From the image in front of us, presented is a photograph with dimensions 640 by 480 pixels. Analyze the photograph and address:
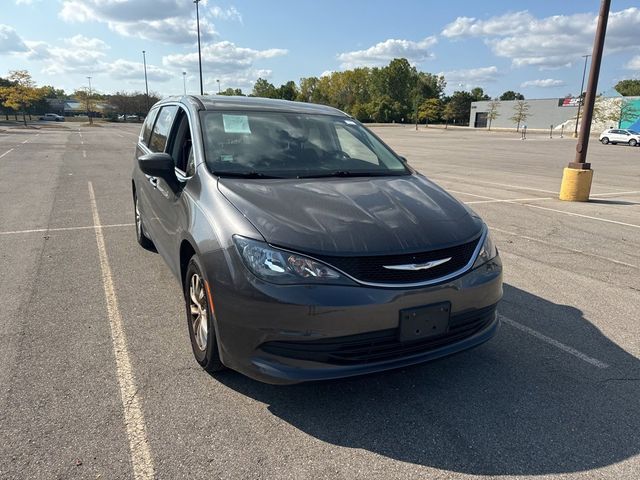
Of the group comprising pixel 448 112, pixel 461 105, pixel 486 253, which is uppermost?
pixel 461 105

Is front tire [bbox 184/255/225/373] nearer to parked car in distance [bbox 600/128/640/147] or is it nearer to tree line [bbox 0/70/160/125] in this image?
parked car in distance [bbox 600/128/640/147]

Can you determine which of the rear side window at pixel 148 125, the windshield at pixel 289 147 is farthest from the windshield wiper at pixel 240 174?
the rear side window at pixel 148 125

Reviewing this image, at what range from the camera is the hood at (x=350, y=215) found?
259 centimetres

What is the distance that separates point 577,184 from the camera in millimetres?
10359

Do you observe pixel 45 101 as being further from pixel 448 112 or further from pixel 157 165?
pixel 157 165

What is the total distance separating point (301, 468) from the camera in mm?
2340

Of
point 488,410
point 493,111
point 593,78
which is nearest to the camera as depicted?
point 488,410

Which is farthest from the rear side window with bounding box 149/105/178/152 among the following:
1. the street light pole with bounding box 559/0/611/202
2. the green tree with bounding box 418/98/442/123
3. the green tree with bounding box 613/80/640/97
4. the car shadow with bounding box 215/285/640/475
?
the green tree with bounding box 613/80/640/97

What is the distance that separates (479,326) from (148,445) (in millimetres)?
2012

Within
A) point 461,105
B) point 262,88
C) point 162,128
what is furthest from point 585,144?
point 262,88

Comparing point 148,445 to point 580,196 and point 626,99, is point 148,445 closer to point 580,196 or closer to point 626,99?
point 580,196

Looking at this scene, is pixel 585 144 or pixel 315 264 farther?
pixel 585 144

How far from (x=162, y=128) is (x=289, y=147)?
169cm

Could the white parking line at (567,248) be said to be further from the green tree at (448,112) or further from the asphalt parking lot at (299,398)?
the green tree at (448,112)
